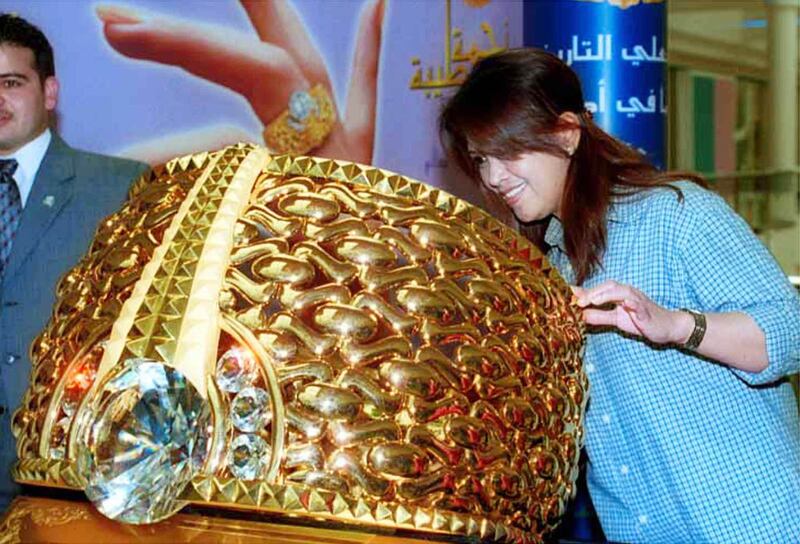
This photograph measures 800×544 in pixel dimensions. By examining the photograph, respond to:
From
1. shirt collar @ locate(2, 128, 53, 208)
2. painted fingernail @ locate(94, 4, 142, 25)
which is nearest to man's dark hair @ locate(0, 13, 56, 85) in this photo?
shirt collar @ locate(2, 128, 53, 208)

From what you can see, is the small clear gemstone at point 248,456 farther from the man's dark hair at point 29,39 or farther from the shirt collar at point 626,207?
the man's dark hair at point 29,39

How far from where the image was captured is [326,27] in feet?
10.6

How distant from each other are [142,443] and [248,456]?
7 cm

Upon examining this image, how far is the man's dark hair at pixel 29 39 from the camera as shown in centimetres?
245

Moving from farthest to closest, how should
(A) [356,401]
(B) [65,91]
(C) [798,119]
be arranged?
(C) [798,119]
(B) [65,91]
(A) [356,401]

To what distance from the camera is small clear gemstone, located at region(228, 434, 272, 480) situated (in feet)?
2.25


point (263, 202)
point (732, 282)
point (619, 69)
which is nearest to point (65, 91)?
point (619, 69)

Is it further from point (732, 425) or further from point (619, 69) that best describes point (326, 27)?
point (732, 425)

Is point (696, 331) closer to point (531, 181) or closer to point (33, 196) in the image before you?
point (531, 181)

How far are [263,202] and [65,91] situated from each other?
6.94 ft

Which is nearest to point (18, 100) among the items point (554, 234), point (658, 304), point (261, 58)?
point (261, 58)

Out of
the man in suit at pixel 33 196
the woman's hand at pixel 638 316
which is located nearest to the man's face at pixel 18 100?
the man in suit at pixel 33 196

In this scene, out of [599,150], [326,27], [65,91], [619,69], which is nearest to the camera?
[599,150]

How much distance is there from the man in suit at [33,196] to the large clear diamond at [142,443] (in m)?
1.69
